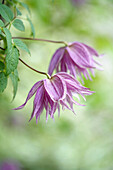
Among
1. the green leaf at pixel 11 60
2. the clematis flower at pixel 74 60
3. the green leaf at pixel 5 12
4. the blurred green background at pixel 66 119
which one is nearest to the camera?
the green leaf at pixel 11 60

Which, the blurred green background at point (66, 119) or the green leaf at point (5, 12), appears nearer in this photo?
the green leaf at point (5, 12)

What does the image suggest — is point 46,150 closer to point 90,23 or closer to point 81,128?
point 81,128

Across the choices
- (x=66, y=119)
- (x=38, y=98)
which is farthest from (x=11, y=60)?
(x=66, y=119)

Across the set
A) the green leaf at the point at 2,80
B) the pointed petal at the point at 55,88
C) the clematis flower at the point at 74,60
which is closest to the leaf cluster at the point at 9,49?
the green leaf at the point at 2,80

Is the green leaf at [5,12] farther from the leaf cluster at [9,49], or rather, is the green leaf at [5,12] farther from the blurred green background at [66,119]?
the blurred green background at [66,119]

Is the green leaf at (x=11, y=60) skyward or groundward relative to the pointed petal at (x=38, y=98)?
skyward

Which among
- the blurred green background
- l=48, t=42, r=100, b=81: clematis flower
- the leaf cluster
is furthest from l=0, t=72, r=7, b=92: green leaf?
the blurred green background

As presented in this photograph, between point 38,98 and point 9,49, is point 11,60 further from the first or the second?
point 38,98
